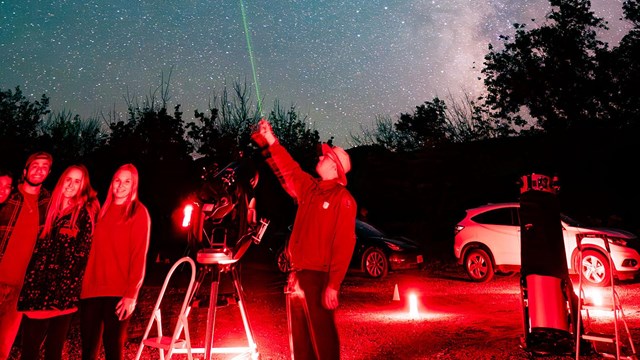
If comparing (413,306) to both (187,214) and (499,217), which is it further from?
(499,217)

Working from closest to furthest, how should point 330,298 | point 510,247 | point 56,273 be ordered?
point 330,298 → point 56,273 → point 510,247

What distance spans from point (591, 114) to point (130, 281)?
34.0 metres

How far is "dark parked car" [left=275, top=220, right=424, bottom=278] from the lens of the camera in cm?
1501

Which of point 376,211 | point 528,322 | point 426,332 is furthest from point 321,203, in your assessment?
point 376,211

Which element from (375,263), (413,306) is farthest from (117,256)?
(375,263)

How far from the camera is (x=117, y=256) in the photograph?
396 cm

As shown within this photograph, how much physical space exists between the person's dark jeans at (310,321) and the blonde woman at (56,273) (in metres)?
1.67

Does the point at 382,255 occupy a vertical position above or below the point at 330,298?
above

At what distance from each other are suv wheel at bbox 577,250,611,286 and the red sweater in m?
11.4

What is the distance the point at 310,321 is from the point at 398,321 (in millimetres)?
5061

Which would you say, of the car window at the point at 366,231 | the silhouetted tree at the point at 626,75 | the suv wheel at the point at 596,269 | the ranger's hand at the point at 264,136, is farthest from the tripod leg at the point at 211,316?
the silhouetted tree at the point at 626,75

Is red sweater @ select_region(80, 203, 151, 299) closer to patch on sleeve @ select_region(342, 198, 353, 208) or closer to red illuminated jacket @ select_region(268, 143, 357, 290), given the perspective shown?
red illuminated jacket @ select_region(268, 143, 357, 290)

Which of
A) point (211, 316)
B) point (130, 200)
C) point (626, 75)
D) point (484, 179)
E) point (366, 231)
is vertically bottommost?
point (211, 316)

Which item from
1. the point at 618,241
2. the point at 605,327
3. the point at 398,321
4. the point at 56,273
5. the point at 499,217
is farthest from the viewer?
the point at 499,217
